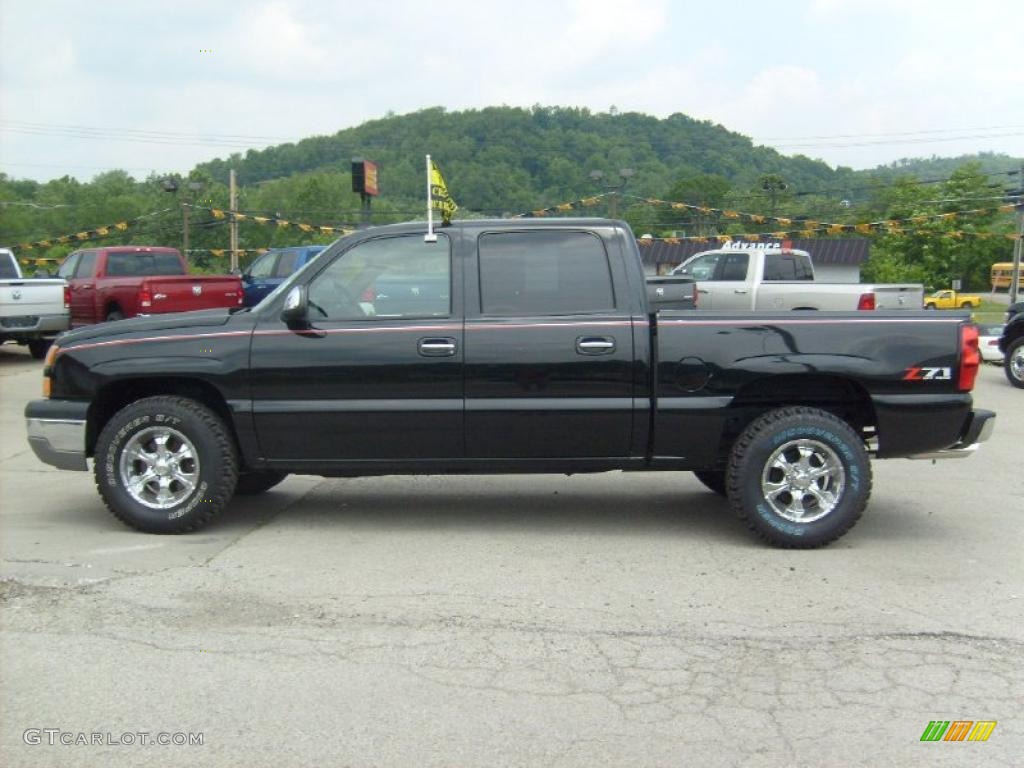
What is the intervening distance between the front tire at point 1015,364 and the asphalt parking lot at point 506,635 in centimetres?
826

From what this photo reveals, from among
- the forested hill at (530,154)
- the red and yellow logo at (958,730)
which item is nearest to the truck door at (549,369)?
the red and yellow logo at (958,730)

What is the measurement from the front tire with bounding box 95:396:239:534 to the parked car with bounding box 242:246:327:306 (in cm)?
1458

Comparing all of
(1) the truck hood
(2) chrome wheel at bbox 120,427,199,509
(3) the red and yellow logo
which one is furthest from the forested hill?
(3) the red and yellow logo

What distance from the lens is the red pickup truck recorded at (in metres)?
16.6

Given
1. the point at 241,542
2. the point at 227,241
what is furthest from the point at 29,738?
the point at 227,241

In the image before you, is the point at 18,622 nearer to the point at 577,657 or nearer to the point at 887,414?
the point at 577,657

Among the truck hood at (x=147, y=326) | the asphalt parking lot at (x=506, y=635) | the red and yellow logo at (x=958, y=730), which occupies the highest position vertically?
the truck hood at (x=147, y=326)

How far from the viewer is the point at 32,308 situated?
1664 centimetres

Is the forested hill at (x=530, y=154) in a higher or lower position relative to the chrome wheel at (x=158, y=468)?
higher

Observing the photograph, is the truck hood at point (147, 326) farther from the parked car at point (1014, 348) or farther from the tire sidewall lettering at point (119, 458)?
the parked car at point (1014, 348)

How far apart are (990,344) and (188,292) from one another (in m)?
13.4

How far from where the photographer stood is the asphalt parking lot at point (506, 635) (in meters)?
3.59

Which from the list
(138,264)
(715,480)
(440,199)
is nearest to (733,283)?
(138,264)

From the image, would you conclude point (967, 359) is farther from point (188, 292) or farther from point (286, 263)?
point (286, 263)
